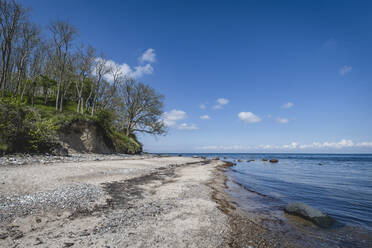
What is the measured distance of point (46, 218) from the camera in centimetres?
443

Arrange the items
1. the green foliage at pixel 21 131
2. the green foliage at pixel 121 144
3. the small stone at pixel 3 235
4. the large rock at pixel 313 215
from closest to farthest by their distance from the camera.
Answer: the small stone at pixel 3 235 < the large rock at pixel 313 215 < the green foliage at pixel 21 131 < the green foliage at pixel 121 144

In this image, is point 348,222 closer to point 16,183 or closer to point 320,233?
point 320,233

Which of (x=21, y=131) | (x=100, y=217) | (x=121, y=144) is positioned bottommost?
(x=100, y=217)

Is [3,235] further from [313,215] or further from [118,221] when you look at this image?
[313,215]

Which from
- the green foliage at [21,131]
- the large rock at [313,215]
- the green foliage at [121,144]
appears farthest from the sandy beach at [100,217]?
the green foliage at [121,144]

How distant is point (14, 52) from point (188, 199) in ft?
132

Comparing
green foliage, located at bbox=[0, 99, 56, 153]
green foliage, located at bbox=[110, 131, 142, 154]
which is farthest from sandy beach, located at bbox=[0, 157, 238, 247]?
green foliage, located at bbox=[110, 131, 142, 154]

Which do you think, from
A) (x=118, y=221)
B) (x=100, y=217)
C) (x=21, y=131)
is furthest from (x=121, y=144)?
(x=118, y=221)

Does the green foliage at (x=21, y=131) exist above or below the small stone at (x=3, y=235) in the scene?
above

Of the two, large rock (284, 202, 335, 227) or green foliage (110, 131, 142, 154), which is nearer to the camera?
large rock (284, 202, 335, 227)

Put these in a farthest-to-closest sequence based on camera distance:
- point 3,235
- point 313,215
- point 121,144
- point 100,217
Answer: point 121,144
point 313,215
point 100,217
point 3,235

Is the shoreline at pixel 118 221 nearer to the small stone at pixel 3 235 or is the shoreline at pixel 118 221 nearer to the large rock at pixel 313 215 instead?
the small stone at pixel 3 235

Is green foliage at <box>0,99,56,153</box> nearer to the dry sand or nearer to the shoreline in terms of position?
the shoreline

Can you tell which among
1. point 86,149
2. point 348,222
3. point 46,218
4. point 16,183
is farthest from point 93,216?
point 86,149
